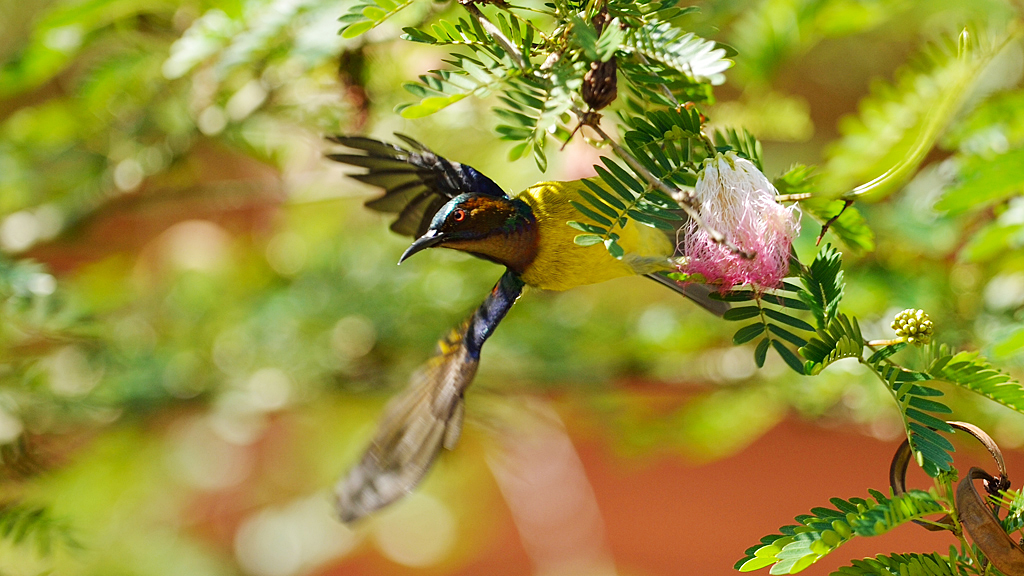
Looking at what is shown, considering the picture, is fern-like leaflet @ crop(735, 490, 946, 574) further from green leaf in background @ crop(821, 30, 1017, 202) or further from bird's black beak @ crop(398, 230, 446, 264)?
green leaf in background @ crop(821, 30, 1017, 202)

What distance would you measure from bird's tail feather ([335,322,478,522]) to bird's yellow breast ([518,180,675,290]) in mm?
48

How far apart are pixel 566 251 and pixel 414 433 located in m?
0.12

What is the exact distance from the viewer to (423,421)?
0.37 m

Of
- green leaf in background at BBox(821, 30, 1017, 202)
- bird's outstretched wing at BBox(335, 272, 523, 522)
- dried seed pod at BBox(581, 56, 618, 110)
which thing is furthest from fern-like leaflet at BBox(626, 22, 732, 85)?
green leaf in background at BBox(821, 30, 1017, 202)

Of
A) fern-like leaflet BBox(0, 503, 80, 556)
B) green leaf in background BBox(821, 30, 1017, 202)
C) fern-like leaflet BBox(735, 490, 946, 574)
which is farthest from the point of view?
green leaf in background BBox(821, 30, 1017, 202)

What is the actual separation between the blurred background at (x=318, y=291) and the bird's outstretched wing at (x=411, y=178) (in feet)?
0.40

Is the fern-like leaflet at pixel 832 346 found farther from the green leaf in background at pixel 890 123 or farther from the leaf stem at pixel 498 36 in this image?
the green leaf in background at pixel 890 123

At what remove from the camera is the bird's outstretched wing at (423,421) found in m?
0.34

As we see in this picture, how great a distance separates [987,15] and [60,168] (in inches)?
37.3

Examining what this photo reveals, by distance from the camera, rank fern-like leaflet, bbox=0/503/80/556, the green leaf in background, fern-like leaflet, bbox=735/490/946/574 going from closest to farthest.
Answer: fern-like leaflet, bbox=735/490/946/574
fern-like leaflet, bbox=0/503/80/556
the green leaf in background

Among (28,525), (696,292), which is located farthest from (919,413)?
(28,525)

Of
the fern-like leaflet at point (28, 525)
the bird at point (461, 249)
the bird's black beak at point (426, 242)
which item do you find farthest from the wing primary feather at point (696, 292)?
the fern-like leaflet at point (28, 525)

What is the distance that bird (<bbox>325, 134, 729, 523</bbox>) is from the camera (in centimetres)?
31

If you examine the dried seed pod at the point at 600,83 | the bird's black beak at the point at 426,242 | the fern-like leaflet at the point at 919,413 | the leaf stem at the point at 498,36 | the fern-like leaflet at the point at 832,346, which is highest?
the leaf stem at the point at 498,36
